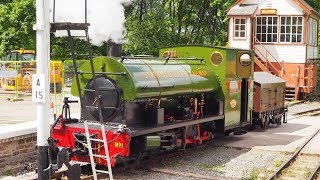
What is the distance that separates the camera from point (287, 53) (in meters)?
27.8

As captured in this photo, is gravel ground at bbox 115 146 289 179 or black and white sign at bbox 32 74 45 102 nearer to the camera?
black and white sign at bbox 32 74 45 102

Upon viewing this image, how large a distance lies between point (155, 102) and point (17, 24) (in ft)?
58.7

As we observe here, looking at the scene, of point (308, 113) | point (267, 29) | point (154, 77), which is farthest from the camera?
point (267, 29)

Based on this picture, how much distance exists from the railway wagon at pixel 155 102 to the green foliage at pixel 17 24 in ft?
47.9

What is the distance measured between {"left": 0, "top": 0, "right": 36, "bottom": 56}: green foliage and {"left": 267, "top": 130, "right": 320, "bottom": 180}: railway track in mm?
18192

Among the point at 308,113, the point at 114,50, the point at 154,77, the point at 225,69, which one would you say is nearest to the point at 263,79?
the point at 225,69

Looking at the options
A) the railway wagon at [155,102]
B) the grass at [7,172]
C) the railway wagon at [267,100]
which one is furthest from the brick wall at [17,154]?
the railway wagon at [267,100]

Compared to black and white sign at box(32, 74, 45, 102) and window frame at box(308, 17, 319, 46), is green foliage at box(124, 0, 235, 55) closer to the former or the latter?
window frame at box(308, 17, 319, 46)

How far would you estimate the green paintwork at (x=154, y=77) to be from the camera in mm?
9462

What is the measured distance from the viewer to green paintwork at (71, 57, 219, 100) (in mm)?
9462

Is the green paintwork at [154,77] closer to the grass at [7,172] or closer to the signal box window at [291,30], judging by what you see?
the grass at [7,172]

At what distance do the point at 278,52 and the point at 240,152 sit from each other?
17.2 metres

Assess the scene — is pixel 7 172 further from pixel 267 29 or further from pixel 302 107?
pixel 267 29

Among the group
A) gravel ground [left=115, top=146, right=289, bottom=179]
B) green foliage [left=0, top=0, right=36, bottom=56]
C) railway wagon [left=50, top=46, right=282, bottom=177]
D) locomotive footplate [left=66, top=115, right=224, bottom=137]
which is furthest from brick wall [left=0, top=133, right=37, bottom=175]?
green foliage [left=0, top=0, right=36, bottom=56]
